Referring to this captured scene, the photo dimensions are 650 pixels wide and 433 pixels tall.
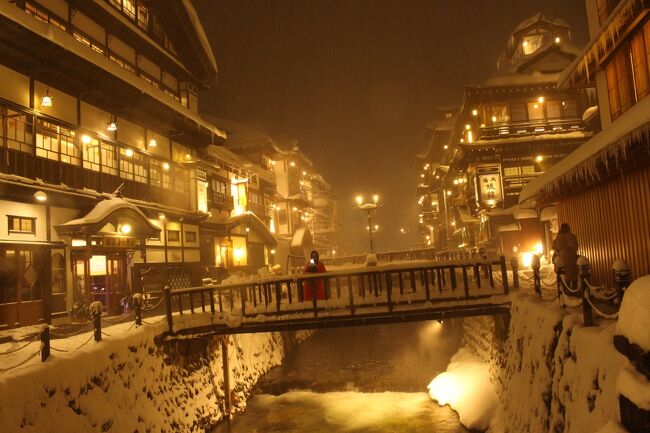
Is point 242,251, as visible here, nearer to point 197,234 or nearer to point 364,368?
point 197,234

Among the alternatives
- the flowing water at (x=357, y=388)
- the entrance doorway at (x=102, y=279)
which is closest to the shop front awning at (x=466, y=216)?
the flowing water at (x=357, y=388)

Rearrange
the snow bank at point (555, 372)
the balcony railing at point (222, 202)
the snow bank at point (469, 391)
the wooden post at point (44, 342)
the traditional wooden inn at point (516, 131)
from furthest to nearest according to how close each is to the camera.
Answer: the traditional wooden inn at point (516, 131) < the balcony railing at point (222, 202) < the snow bank at point (469, 391) < the wooden post at point (44, 342) < the snow bank at point (555, 372)

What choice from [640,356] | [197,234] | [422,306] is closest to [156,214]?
[197,234]

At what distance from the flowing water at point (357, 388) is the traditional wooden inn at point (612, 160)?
7.07 meters

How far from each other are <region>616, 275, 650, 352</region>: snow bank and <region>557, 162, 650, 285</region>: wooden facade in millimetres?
7200

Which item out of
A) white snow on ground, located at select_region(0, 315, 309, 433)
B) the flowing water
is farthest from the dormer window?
white snow on ground, located at select_region(0, 315, 309, 433)

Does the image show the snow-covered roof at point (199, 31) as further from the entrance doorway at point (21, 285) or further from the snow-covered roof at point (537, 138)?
the snow-covered roof at point (537, 138)

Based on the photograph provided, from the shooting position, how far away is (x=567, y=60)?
35.2m

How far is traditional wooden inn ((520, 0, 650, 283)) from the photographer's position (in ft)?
32.3

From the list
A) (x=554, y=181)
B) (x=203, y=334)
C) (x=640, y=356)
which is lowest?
(x=203, y=334)

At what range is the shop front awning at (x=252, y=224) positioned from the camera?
30.6 meters

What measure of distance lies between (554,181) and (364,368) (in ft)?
40.1

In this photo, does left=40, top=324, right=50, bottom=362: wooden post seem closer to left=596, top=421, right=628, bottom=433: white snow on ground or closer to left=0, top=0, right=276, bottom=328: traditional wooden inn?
left=0, top=0, right=276, bottom=328: traditional wooden inn

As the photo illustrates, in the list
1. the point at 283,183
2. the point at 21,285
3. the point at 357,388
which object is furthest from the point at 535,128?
the point at 21,285
